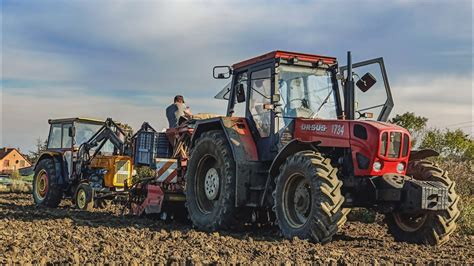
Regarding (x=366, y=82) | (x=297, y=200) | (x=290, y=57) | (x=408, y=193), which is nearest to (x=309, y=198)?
(x=297, y=200)

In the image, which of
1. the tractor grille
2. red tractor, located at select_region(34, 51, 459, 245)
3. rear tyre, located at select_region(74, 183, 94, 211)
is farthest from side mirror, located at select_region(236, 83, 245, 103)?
rear tyre, located at select_region(74, 183, 94, 211)

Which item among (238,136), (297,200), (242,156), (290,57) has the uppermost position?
(290,57)

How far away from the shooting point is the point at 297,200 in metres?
7.95

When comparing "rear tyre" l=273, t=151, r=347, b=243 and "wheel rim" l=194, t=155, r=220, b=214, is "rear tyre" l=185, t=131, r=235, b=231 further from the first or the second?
"rear tyre" l=273, t=151, r=347, b=243

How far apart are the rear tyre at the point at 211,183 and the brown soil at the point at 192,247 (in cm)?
35

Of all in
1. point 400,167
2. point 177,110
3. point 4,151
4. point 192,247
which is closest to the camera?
point 192,247

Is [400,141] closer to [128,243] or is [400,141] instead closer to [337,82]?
[337,82]

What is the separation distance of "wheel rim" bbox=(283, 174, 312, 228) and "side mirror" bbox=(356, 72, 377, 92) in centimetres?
168

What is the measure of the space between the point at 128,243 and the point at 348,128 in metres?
3.14

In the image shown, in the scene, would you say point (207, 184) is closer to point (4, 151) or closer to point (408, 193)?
point (408, 193)

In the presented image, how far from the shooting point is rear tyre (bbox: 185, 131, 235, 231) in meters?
8.92

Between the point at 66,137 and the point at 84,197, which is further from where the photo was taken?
the point at 66,137

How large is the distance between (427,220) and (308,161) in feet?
6.05

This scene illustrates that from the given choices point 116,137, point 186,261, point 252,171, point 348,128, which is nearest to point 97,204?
point 116,137
